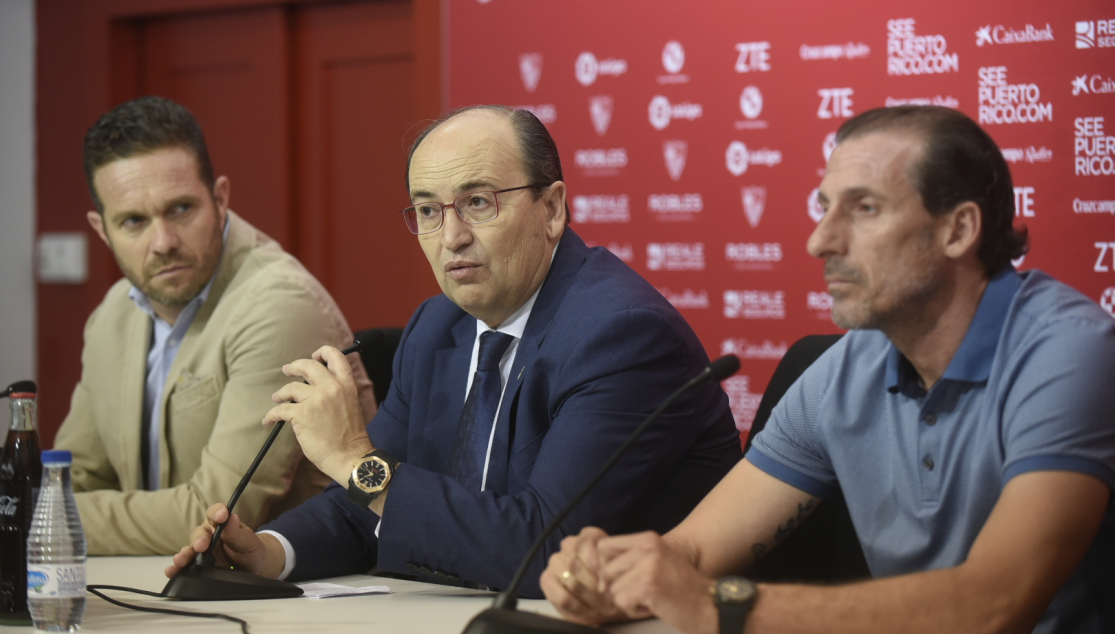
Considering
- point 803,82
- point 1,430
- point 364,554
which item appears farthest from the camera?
point 1,430

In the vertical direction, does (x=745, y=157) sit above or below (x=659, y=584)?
above

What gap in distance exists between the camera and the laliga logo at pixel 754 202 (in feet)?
10.2

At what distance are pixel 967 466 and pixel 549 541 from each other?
57cm

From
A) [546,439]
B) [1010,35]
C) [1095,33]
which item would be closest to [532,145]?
[546,439]

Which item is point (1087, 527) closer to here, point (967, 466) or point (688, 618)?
point (967, 466)

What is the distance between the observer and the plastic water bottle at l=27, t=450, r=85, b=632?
4.26 feet

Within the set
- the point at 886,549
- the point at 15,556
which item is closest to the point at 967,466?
the point at 886,549

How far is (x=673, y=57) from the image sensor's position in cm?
321

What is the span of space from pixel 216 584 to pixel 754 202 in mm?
2059

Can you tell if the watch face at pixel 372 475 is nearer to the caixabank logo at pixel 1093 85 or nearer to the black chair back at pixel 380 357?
the black chair back at pixel 380 357

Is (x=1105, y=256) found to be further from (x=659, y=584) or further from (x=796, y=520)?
(x=659, y=584)

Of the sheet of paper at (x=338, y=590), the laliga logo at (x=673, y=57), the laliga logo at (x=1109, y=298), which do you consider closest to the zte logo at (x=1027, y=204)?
the laliga logo at (x=1109, y=298)

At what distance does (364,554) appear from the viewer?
1819 millimetres

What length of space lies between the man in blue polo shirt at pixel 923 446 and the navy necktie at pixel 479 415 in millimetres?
417
